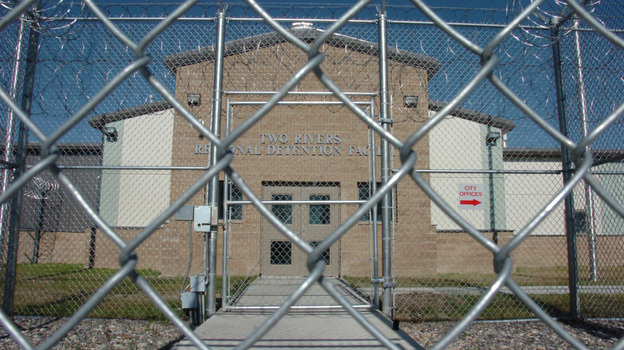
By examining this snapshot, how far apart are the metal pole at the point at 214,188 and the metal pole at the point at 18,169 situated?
1.88 m

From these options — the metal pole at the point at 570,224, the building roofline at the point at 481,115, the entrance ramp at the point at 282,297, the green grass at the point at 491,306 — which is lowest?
the green grass at the point at 491,306

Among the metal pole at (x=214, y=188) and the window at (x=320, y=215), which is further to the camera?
the window at (x=320, y=215)

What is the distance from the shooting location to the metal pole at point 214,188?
4258 mm

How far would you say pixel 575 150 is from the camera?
1.02 m

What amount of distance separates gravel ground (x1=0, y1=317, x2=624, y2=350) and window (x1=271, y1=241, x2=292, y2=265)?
4.21m

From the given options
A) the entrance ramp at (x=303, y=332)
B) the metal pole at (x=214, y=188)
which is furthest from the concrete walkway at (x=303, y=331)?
the metal pole at (x=214, y=188)

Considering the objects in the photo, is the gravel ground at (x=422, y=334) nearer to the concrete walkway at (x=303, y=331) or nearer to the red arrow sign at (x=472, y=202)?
the concrete walkway at (x=303, y=331)

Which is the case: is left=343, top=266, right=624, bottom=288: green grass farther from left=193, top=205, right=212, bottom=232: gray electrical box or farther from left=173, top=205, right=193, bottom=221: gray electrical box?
left=173, top=205, right=193, bottom=221: gray electrical box

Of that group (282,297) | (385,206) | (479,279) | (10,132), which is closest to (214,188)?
(385,206)

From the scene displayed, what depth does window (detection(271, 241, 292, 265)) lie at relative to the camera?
347 inches

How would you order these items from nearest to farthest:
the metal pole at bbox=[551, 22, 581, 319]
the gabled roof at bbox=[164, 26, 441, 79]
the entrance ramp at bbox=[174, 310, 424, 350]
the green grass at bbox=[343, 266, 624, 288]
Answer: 1. the entrance ramp at bbox=[174, 310, 424, 350]
2. the metal pole at bbox=[551, 22, 581, 319]
3. the gabled roof at bbox=[164, 26, 441, 79]
4. the green grass at bbox=[343, 266, 624, 288]

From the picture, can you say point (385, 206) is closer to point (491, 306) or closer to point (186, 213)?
point (186, 213)

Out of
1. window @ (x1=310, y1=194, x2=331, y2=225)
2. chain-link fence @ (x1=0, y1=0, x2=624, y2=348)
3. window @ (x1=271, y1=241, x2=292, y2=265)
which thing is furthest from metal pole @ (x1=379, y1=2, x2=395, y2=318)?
window @ (x1=310, y1=194, x2=331, y2=225)

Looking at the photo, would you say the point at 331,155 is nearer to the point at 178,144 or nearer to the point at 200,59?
the point at 178,144
